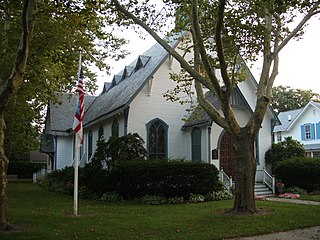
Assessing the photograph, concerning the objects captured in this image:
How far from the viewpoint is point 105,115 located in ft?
74.4

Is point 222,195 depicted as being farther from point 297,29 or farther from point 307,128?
point 307,128

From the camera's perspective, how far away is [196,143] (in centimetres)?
2152

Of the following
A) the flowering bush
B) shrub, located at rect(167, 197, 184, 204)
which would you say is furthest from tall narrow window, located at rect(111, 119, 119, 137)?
the flowering bush

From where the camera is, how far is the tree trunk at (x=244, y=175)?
11891 millimetres

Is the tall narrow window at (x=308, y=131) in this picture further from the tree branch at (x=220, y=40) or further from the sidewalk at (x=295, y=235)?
the sidewalk at (x=295, y=235)

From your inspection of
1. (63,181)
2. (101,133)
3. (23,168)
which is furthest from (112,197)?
(23,168)

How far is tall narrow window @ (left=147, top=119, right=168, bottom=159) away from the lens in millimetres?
21562

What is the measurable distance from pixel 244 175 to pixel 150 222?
3.81 meters

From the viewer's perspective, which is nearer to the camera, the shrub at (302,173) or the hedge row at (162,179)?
the hedge row at (162,179)

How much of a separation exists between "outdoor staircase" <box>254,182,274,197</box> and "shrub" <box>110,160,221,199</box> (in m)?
4.38

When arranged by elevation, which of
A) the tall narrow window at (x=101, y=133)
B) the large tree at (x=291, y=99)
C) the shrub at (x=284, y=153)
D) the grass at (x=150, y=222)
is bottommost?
the grass at (x=150, y=222)

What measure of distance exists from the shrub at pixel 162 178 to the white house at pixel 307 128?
948 inches

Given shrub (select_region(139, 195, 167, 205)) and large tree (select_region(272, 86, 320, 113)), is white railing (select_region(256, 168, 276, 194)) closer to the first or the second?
shrub (select_region(139, 195, 167, 205))

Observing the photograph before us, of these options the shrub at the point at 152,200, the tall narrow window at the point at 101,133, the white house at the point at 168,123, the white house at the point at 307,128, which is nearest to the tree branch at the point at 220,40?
the shrub at the point at 152,200
